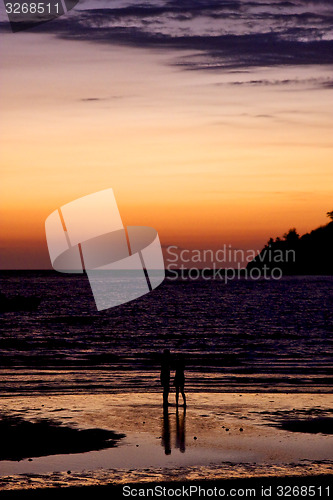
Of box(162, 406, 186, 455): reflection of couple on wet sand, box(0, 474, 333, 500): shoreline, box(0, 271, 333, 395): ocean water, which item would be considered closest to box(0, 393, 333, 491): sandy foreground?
box(162, 406, 186, 455): reflection of couple on wet sand

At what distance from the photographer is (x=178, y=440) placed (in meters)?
20.0

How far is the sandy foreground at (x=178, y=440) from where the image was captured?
16656 mm

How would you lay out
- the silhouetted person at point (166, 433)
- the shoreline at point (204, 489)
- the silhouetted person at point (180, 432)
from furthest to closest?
Result: the silhouetted person at point (180, 432) < the silhouetted person at point (166, 433) < the shoreline at point (204, 489)

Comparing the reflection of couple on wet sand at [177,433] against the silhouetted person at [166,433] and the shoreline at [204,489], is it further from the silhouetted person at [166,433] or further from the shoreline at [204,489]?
the shoreline at [204,489]

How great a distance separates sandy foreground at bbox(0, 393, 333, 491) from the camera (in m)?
16.7

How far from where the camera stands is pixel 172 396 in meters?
28.4

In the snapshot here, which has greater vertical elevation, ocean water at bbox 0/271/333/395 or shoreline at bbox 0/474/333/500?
shoreline at bbox 0/474/333/500

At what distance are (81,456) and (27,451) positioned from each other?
1750mm

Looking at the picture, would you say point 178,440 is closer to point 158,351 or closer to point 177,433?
point 177,433

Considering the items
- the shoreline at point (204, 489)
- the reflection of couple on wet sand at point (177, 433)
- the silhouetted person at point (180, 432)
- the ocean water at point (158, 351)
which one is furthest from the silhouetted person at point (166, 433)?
the ocean water at point (158, 351)

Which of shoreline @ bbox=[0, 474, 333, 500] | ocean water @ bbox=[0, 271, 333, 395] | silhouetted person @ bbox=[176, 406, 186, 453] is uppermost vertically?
shoreline @ bbox=[0, 474, 333, 500]

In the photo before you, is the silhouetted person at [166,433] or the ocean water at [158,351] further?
the ocean water at [158,351]

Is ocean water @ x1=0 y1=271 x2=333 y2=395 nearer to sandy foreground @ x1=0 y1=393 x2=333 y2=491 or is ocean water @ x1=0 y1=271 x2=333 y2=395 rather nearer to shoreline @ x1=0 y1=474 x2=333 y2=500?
sandy foreground @ x1=0 y1=393 x2=333 y2=491

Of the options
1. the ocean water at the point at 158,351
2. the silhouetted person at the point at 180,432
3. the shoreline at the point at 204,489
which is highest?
the shoreline at the point at 204,489
